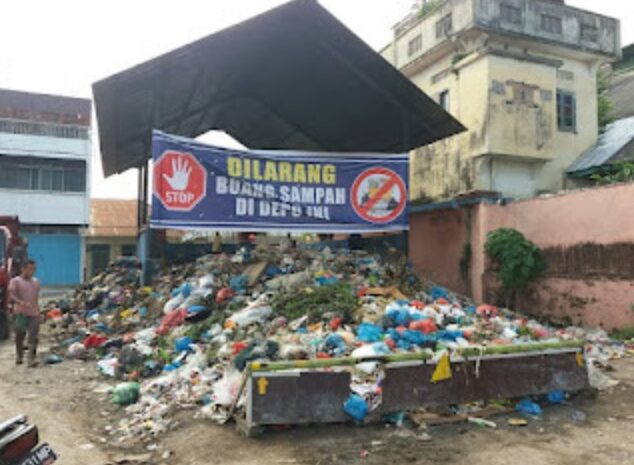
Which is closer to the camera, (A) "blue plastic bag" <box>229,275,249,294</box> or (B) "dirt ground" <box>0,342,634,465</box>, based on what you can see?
(B) "dirt ground" <box>0,342,634,465</box>

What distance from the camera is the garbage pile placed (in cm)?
535

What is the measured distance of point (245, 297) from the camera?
8320 mm

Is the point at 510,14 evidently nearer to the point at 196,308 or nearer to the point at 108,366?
the point at 196,308

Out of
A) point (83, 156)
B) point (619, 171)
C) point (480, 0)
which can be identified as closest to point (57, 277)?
point (83, 156)

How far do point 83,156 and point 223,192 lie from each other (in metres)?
17.2

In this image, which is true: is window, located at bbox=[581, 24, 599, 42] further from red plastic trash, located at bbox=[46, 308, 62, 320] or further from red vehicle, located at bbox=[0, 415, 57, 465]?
red vehicle, located at bbox=[0, 415, 57, 465]

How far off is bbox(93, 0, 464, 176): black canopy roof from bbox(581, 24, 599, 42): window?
23.4 feet

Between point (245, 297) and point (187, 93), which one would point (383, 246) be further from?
point (187, 93)

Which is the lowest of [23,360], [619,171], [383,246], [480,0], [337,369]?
[23,360]

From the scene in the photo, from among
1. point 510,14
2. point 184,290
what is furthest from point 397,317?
point 510,14

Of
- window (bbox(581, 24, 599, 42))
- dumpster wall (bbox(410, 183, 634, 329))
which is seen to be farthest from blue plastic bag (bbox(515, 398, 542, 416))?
window (bbox(581, 24, 599, 42))

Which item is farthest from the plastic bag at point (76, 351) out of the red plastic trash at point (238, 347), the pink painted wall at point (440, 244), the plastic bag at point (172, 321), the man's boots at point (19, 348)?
the pink painted wall at point (440, 244)

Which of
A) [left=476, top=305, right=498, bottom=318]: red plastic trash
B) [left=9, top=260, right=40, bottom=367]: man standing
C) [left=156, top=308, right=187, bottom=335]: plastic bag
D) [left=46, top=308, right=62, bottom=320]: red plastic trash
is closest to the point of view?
[left=9, top=260, right=40, bottom=367]: man standing

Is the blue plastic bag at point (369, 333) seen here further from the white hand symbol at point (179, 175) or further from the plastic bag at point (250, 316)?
the white hand symbol at point (179, 175)
